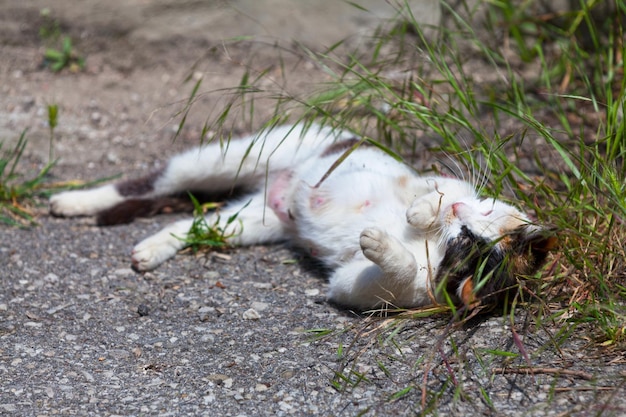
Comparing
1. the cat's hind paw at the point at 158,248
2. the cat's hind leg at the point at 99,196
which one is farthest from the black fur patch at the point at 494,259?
the cat's hind leg at the point at 99,196

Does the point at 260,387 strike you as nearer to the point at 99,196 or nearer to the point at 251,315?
the point at 251,315

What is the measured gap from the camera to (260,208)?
3861 millimetres

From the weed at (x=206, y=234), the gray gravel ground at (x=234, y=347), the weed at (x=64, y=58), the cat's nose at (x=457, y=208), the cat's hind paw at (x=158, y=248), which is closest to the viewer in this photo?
the gray gravel ground at (x=234, y=347)

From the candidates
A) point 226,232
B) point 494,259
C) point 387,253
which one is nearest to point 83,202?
point 226,232

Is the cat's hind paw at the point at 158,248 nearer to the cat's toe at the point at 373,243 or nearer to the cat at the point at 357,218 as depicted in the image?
the cat at the point at 357,218

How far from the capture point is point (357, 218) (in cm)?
329

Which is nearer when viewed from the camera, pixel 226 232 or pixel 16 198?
pixel 226 232

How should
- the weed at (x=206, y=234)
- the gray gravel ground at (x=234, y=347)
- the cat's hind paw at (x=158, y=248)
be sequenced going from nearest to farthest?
the gray gravel ground at (x=234, y=347) → the cat's hind paw at (x=158, y=248) → the weed at (x=206, y=234)

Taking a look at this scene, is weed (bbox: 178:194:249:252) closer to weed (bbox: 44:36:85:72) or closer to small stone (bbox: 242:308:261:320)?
small stone (bbox: 242:308:261:320)

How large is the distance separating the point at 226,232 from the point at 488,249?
1.44m

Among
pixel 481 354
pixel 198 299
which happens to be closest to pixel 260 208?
pixel 198 299

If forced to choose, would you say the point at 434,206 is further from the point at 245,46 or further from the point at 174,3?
the point at 174,3

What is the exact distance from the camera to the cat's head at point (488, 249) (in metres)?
2.76

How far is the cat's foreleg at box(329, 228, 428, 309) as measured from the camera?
2.75 metres
